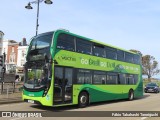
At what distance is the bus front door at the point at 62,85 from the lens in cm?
1426

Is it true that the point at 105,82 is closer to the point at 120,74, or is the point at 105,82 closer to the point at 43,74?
the point at 120,74

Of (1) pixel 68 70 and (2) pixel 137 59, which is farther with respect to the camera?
(2) pixel 137 59

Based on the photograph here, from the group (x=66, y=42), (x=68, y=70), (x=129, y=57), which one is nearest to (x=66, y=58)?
(x=68, y=70)

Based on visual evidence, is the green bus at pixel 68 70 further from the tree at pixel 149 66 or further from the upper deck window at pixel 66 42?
the tree at pixel 149 66

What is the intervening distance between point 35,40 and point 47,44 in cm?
120

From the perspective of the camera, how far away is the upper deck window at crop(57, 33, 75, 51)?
14766 mm

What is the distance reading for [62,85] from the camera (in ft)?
48.1

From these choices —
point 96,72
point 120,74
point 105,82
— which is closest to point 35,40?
point 96,72

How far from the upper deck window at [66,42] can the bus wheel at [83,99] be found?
2.79m

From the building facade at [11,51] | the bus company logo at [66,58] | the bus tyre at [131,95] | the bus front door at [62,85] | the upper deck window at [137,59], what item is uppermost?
the building facade at [11,51]

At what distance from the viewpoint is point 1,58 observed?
65.3ft

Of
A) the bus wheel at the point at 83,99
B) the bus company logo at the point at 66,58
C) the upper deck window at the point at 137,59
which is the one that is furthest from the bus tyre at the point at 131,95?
the bus company logo at the point at 66,58

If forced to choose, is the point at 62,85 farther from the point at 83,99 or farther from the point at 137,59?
the point at 137,59

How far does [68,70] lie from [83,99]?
225 centimetres
